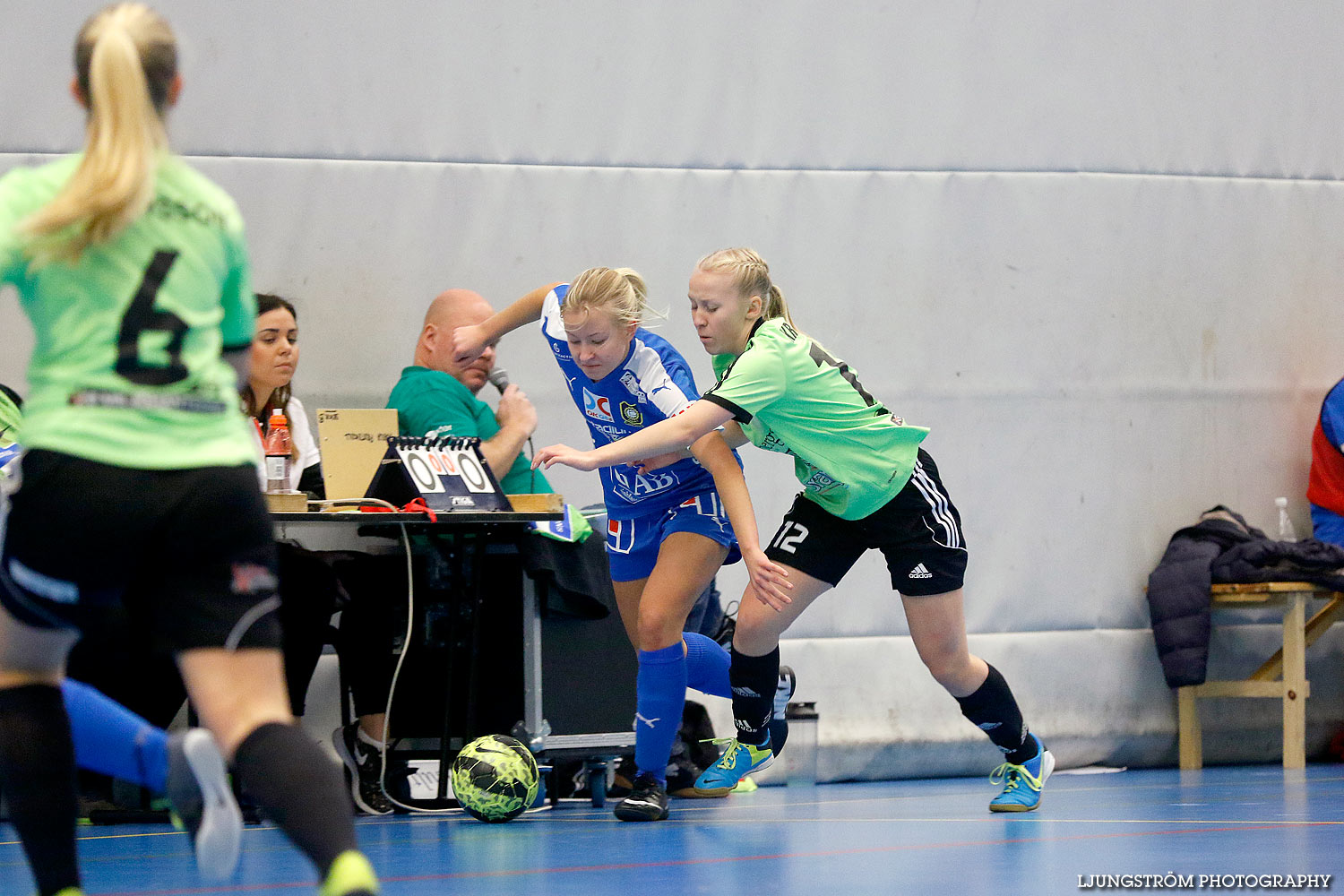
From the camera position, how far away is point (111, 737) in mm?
2227

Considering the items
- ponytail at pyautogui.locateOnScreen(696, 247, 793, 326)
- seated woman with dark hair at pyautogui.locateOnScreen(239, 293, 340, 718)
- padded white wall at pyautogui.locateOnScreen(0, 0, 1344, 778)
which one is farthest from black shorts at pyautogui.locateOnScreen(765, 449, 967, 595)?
padded white wall at pyautogui.locateOnScreen(0, 0, 1344, 778)

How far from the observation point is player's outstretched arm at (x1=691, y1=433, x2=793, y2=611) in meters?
3.76

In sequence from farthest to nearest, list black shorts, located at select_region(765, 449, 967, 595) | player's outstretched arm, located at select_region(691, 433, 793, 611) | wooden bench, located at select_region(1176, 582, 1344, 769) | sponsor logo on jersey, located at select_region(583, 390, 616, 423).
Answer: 1. wooden bench, located at select_region(1176, 582, 1344, 769)
2. sponsor logo on jersey, located at select_region(583, 390, 616, 423)
3. black shorts, located at select_region(765, 449, 967, 595)
4. player's outstretched arm, located at select_region(691, 433, 793, 611)

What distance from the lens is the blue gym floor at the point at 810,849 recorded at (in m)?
2.77

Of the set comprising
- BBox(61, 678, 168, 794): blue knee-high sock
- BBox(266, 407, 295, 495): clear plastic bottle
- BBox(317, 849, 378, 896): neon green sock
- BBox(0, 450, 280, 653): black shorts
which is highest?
BBox(266, 407, 295, 495): clear plastic bottle

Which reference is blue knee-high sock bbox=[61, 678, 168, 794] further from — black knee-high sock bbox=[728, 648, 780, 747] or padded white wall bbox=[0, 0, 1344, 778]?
padded white wall bbox=[0, 0, 1344, 778]

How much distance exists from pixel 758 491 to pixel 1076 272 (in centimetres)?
170

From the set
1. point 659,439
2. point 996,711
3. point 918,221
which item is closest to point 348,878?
point 659,439

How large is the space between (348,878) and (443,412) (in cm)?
330

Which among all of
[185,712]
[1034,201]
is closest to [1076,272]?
[1034,201]

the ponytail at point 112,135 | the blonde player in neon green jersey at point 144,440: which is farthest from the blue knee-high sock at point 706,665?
the ponytail at point 112,135

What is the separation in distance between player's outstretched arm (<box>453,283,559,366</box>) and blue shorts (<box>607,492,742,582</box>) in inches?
29.6

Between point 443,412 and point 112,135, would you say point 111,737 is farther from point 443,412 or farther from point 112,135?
point 443,412

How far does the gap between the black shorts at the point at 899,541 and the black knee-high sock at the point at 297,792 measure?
2.27 m
